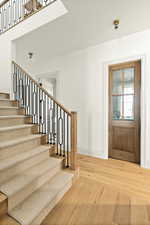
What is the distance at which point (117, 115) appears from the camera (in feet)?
9.18

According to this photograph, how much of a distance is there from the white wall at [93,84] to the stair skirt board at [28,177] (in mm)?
1201

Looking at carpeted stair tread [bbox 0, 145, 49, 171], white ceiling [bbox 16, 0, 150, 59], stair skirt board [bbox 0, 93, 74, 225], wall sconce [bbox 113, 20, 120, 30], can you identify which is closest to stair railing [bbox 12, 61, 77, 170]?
stair skirt board [bbox 0, 93, 74, 225]

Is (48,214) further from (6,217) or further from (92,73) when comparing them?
(92,73)

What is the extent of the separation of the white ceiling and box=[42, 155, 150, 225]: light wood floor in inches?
107

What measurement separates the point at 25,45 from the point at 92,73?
180 cm

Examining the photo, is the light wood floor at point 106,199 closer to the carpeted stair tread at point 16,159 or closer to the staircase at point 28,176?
the staircase at point 28,176

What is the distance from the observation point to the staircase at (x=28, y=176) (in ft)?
3.91

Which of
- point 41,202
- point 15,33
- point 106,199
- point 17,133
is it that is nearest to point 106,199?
point 106,199

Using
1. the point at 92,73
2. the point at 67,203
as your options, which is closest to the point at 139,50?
the point at 92,73

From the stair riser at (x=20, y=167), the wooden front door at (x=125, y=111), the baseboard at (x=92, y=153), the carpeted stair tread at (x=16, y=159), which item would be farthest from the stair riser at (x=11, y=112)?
the wooden front door at (x=125, y=111)

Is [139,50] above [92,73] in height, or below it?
above

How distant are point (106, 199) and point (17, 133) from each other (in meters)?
1.67

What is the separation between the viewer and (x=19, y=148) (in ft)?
5.84

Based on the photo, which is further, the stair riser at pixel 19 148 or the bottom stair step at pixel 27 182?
the stair riser at pixel 19 148
